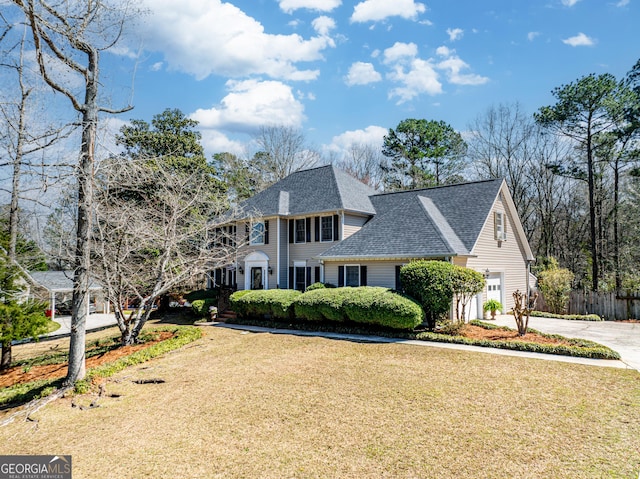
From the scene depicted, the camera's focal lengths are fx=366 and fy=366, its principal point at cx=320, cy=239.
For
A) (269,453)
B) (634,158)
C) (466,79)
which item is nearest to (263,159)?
(466,79)

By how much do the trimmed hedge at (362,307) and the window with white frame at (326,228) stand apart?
Answer: 5.06m

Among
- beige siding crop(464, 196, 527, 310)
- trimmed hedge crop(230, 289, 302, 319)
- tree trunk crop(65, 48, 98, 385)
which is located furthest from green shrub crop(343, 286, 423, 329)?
tree trunk crop(65, 48, 98, 385)

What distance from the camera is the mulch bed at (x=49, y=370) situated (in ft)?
31.9

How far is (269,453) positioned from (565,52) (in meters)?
21.4

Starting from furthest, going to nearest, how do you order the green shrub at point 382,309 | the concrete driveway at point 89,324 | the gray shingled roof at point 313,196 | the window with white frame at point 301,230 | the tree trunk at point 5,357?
the window with white frame at point 301,230, the concrete driveway at point 89,324, the gray shingled roof at point 313,196, the green shrub at point 382,309, the tree trunk at point 5,357

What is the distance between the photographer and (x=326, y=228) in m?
19.6

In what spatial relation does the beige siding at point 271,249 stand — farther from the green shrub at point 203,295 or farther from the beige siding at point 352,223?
the beige siding at point 352,223

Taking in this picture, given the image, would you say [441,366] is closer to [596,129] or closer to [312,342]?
[312,342]

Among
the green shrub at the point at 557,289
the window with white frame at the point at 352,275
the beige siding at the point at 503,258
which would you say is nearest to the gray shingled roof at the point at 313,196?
the window with white frame at the point at 352,275

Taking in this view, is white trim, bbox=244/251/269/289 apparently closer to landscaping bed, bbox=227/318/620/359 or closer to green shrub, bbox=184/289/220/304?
green shrub, bbox=184/289/220/304

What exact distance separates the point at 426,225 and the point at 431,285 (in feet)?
13.6

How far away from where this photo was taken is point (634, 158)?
73.4 feet

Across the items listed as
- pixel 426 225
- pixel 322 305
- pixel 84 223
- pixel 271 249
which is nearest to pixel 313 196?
pixel 271 249

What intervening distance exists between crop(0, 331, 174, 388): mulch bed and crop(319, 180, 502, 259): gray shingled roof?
30.1ft
